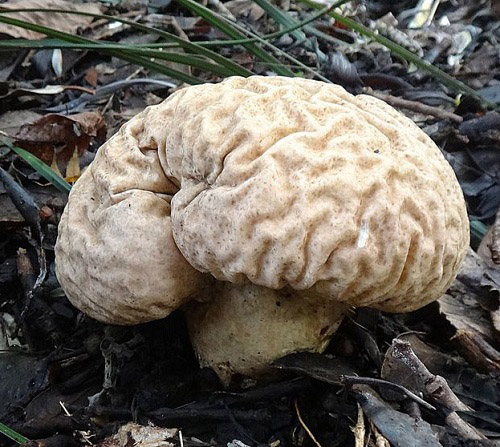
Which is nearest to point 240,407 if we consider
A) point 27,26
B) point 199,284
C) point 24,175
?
point 199,284

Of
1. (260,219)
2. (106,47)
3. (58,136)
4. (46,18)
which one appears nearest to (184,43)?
(106,47)

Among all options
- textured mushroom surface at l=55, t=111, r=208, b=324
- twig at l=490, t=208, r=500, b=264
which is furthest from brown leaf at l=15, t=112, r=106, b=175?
twig at l=490, t=208, r=500, b=264

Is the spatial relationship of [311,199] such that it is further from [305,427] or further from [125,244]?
[305,427]

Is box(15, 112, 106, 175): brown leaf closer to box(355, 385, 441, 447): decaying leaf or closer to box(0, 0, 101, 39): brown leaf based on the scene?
box(0, 0, 101, 39): brown leaf

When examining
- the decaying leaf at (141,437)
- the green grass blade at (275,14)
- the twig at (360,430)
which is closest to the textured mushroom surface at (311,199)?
the twig at (360,430)

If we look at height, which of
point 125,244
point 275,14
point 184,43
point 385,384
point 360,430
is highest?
point 275,14

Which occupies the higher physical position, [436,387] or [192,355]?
[436,387]

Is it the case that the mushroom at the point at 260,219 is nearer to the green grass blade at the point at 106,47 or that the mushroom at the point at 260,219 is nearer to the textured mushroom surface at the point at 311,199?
the textured mushroom surface at the point at 311,199

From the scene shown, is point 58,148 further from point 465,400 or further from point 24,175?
point 465,400
